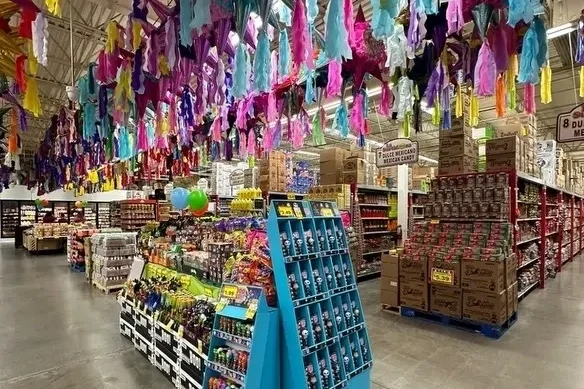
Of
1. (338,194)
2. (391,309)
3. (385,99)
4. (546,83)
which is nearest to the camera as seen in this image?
(546,83)

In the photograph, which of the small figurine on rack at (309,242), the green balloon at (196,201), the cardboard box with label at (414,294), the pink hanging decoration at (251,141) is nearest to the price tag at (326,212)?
the small figurine on rack at (309,242)

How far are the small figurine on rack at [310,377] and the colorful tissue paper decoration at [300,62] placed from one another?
2.03 metres

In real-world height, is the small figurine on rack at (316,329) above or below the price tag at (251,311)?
below

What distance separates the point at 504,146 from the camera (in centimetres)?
555

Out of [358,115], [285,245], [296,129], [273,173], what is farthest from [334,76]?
[273,173]

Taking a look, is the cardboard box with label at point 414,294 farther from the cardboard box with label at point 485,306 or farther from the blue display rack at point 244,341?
the blue display rack at point 244,341

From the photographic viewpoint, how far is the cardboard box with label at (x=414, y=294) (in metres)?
5.23

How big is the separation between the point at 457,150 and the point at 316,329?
4.41 m

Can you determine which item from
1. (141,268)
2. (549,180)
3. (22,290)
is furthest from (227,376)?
(549,180)

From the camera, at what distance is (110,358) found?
153 inches

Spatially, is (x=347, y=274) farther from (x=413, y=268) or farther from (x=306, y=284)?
(x=413, y=268)

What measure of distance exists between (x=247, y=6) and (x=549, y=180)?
8.41 metres

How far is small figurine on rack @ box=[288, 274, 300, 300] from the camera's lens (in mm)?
2467

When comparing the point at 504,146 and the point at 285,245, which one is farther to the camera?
the point at 504,146
